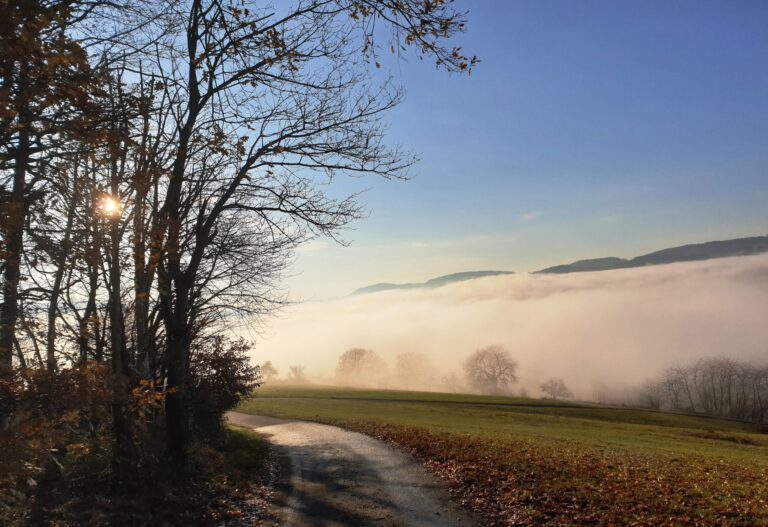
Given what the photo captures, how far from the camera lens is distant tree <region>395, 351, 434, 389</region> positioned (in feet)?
465

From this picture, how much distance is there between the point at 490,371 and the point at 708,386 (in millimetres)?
64784

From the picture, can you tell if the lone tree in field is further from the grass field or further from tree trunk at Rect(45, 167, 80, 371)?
tree trunk at Rect(45, 167, 80, 371)

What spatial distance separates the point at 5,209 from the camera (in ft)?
23.6

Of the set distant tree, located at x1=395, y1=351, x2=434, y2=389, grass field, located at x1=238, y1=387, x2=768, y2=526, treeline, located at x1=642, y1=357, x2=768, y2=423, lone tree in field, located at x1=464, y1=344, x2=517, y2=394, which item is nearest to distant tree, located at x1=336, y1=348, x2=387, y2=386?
distant tree, located at x1=395, y1=351, x2=434, y2=389

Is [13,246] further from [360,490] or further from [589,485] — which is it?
[589,485]

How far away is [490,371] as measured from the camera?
123 m

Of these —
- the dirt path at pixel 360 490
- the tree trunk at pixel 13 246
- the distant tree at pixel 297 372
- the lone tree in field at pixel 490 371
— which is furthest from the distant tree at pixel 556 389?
the tree trunk at pixel 13 246

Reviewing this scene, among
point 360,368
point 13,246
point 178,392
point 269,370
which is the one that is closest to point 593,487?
point 178,392

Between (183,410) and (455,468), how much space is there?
811 cm

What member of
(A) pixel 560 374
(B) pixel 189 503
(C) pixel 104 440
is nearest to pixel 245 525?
(B) pixel 189 503

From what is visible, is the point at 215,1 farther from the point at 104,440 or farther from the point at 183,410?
the point at 104,440

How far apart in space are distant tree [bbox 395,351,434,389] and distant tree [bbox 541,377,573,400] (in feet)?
113

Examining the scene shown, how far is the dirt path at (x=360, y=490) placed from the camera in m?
9.89

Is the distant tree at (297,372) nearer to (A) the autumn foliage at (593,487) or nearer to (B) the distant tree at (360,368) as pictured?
(B) the distant tree at (360,368)
